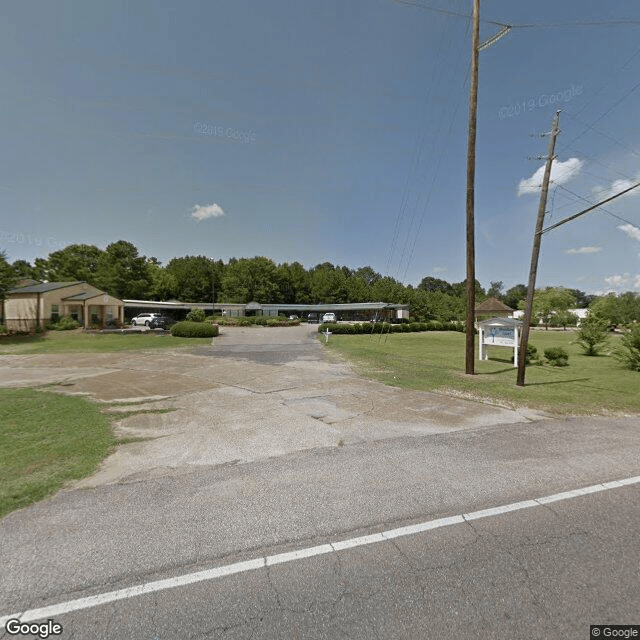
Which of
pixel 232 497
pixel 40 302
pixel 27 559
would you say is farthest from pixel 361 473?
pixel 40 302

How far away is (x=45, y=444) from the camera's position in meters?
5.27

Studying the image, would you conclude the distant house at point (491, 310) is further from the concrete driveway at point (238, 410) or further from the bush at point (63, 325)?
the bush at point (63, 325)

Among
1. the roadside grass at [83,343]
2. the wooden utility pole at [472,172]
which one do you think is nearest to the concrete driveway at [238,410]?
the wooden utility pole at [472,172]

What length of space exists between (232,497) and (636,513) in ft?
14.7

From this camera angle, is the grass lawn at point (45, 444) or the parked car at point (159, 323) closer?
the grass lawn at point (45, 444)

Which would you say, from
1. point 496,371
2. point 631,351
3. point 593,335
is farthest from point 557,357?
point 593,335

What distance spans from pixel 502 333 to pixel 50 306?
3491cm

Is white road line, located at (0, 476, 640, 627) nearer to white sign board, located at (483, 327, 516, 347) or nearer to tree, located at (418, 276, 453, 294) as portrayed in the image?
white sign board, located at (483, 327, 516, 347)

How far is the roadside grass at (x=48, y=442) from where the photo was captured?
394 cm

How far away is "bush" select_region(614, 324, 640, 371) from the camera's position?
1409cm

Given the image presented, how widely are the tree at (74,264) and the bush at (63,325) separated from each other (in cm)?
2152

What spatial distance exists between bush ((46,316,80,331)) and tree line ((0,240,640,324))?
19.7 metres

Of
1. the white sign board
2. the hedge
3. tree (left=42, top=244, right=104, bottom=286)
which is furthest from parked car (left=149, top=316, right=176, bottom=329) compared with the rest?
the white sign board

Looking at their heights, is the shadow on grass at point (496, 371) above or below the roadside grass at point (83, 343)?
above
